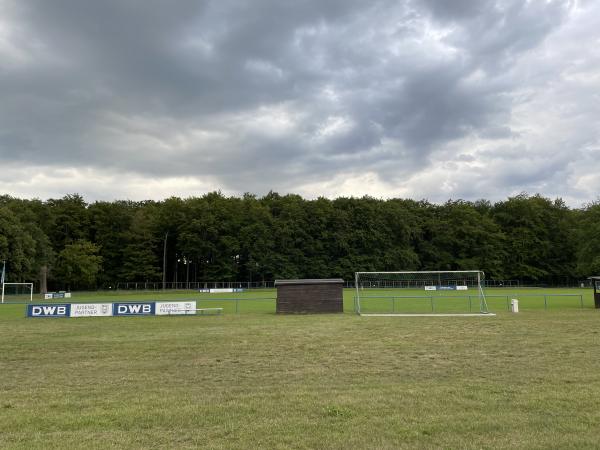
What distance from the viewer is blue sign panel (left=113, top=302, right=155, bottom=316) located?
28.3 meters

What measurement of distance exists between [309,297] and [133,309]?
10451mm

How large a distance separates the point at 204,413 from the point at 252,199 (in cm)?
9128

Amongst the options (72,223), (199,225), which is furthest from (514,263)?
(72,223)

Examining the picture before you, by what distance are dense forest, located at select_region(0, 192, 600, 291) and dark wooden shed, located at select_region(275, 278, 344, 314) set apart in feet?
192

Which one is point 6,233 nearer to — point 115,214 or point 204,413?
point 115,214

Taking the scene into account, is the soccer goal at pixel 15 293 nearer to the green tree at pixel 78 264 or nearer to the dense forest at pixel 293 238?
the green tree at pixel 78 264

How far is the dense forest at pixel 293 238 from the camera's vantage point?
8612cm

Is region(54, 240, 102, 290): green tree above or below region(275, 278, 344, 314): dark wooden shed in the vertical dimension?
above

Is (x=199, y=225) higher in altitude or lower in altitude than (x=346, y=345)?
higher

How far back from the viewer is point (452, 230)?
96.5 m

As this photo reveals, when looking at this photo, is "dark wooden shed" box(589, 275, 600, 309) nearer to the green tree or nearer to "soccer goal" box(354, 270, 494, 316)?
"soccer goal" box(354, 270, 494, 316)

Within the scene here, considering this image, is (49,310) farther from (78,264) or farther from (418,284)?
(78,264)

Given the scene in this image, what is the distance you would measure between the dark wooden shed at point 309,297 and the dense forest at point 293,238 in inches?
2303

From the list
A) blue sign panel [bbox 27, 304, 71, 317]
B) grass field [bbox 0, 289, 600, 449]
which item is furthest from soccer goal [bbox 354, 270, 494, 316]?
blue sign panel [bbox 27, 304, 71, 317]
